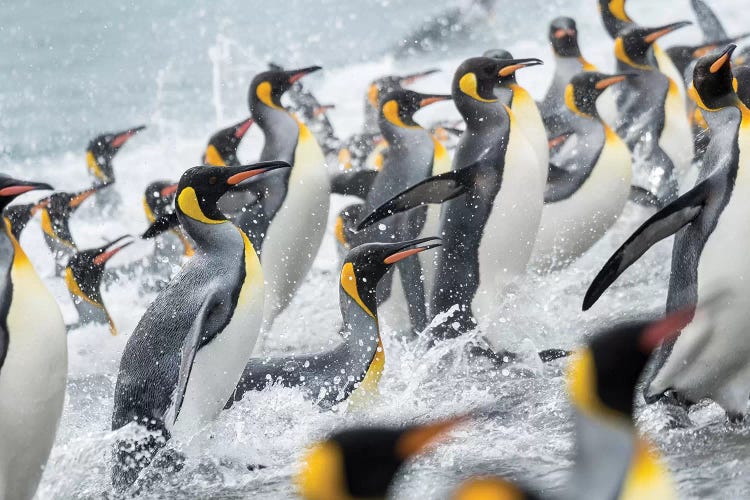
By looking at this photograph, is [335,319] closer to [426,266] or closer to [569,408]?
[426,266]

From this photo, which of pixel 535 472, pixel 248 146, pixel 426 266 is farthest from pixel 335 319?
pixel 248 146

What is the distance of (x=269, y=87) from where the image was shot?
5668 millimetres

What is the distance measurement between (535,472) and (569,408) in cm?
62

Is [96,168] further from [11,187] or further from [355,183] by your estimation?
[11,187]

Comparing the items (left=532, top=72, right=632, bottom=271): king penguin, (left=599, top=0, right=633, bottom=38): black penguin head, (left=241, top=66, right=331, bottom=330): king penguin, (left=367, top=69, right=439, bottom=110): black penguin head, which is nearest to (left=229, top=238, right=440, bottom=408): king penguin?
(left=241, top=66, right=331, bottom=330): king penguin

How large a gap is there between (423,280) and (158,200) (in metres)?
1.87

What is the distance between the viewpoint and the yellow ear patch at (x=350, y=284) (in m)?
3.95

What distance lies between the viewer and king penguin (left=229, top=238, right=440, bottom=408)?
378cm

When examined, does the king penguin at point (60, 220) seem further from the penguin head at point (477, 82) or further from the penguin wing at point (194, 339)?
the penguin wing at point (194, 339)

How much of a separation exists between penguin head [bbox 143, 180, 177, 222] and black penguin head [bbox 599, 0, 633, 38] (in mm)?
2984

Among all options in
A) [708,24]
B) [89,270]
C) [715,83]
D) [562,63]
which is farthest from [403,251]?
[708,24]

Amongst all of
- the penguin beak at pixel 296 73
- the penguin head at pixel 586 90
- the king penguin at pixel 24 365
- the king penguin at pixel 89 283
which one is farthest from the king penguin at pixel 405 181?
the king penguin at pixel 24 365

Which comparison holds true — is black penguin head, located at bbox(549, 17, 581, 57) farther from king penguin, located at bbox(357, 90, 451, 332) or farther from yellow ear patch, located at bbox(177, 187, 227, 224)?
yellow ear patch, located at bbox(177, 187, 227, 224)

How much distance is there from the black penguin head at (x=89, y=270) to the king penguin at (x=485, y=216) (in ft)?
5.77
